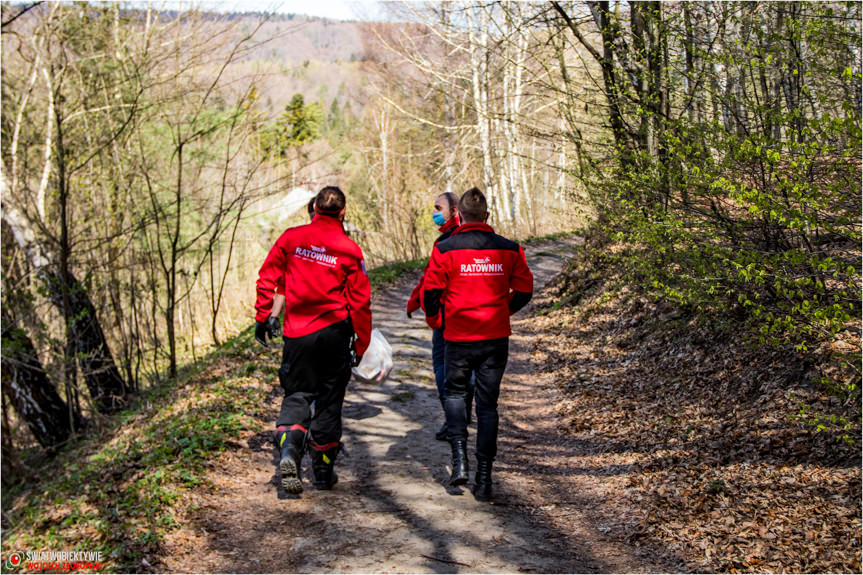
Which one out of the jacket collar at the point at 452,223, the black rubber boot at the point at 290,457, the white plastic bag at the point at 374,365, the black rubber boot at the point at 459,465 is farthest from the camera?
the white plastic bag at the point at 374,365

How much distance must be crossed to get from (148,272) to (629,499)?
10.6 m

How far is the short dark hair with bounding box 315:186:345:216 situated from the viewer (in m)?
5.44

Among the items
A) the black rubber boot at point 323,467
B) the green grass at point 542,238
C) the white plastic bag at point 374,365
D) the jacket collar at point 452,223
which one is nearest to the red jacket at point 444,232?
the jacket collar at point 452,223

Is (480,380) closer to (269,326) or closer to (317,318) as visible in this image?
(317,318)

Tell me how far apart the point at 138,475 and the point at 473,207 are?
3.72 meters

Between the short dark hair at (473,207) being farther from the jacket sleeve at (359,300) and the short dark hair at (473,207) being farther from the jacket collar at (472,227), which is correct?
the jacket sleeve at (359,300)

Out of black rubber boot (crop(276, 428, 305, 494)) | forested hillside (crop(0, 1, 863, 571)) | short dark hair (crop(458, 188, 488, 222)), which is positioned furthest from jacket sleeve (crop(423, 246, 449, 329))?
forested hillside (crop(0, 1, 863, 571))

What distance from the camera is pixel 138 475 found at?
6.05m

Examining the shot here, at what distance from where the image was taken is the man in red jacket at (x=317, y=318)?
17.4 ft

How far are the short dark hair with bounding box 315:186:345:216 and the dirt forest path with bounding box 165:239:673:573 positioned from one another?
2.24m

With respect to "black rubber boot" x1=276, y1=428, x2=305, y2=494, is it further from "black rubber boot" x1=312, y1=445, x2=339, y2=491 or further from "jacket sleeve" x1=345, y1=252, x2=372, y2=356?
"jacket sleeve" x1=345, y1=252, x2=372, y2=356

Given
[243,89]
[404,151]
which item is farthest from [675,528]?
[404,151]

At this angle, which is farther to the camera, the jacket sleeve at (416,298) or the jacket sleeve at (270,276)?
the jacket sleeve at (416,298)

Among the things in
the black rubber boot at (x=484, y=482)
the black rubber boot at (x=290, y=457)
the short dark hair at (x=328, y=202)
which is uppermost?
the short dark hair at (x=328, y=202)
